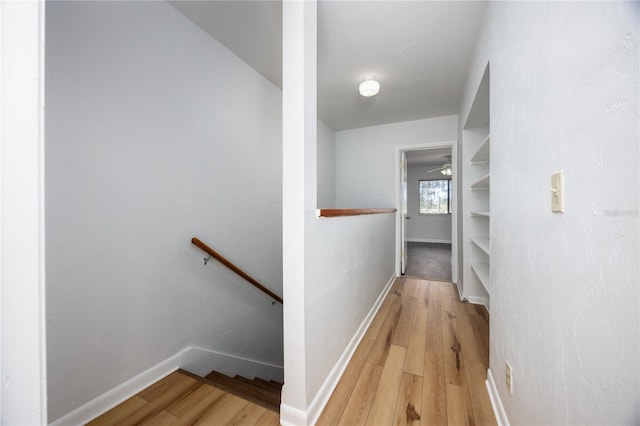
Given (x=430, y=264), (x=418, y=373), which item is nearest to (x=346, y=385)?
(x=418, y=373)

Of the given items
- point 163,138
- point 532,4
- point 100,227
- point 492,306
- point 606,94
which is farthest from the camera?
point 163,138

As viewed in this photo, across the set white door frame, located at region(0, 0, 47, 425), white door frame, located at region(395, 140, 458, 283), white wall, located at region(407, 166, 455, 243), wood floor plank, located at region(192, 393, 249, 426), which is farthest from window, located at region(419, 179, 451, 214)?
white door frame, located at region(0, 0, 47, 425)

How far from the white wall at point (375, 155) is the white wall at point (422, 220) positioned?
13.7 feet

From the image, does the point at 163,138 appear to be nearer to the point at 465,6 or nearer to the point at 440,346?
the point at 465,6

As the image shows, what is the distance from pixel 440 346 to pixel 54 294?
93.9 inches

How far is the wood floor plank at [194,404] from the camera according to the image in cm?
122

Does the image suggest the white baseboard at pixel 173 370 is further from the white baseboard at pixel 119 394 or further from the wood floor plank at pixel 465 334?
the wood floor plank at pixel 465 334

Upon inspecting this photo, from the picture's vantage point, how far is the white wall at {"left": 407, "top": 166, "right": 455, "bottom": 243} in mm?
7383

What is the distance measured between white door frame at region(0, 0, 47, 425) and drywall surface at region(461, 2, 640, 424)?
978 millimetres

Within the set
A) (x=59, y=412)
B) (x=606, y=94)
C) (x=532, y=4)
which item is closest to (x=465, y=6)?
(x=532, y=4)

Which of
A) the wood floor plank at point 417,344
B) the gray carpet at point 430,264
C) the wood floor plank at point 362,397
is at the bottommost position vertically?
the wood floor plank at point 362,397

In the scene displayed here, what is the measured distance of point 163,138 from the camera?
152 centimetres

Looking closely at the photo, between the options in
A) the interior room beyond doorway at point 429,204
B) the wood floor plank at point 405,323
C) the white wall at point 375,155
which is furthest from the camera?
the interior room beyond doorway at point 429,204

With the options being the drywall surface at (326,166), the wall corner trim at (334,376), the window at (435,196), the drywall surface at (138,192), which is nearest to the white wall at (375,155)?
the drywall surface at (326,166)
